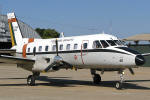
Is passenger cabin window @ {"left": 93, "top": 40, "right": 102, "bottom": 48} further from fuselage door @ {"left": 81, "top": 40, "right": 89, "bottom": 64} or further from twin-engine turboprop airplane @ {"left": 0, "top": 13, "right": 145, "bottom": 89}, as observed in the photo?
fuselage door @ {"left": 81, "top": 40, "right": 89, "bottom": 64}

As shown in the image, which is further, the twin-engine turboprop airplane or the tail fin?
the tail fin

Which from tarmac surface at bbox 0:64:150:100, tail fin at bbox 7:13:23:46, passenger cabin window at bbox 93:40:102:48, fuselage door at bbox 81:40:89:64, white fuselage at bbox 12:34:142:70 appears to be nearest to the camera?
tarmac surface at bbox 0:64:150:100

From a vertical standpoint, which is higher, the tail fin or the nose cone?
the tail fin

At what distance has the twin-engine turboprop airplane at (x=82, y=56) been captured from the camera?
689 inches

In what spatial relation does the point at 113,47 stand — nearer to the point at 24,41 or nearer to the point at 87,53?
the point at 87,53

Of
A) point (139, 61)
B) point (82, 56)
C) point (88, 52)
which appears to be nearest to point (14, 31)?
point (82, 56)

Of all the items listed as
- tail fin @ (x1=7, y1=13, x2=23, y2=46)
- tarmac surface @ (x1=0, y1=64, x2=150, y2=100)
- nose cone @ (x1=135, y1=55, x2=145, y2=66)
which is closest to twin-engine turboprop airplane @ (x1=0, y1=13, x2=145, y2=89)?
nose cone @ (x1=135, y1=55, x2=145, y2=66)

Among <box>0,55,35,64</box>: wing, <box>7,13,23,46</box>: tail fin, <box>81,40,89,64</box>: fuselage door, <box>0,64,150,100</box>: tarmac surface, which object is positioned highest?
<box>7,13,23,46</box>: tail fin

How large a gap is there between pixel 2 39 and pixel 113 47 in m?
62.7

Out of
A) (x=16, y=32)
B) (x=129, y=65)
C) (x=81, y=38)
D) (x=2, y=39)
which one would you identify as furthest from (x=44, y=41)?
(x=2, y=39)

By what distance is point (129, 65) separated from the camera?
55.9ft

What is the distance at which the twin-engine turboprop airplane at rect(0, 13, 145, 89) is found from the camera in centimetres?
1751

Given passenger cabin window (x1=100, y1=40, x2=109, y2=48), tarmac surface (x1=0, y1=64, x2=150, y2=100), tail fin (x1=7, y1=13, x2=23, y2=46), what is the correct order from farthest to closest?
tail fin (x1=7, y1=13, x2=23, y2=46) → passenger cabin window (x1=100, y1=40, x2=109, y2=48) → tarmac surface (x1=0, y1=64, x2=150, y2=100)

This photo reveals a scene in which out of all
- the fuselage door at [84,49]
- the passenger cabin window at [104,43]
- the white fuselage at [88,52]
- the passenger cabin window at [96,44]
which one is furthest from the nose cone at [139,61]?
the fuselage door at [84,49]
